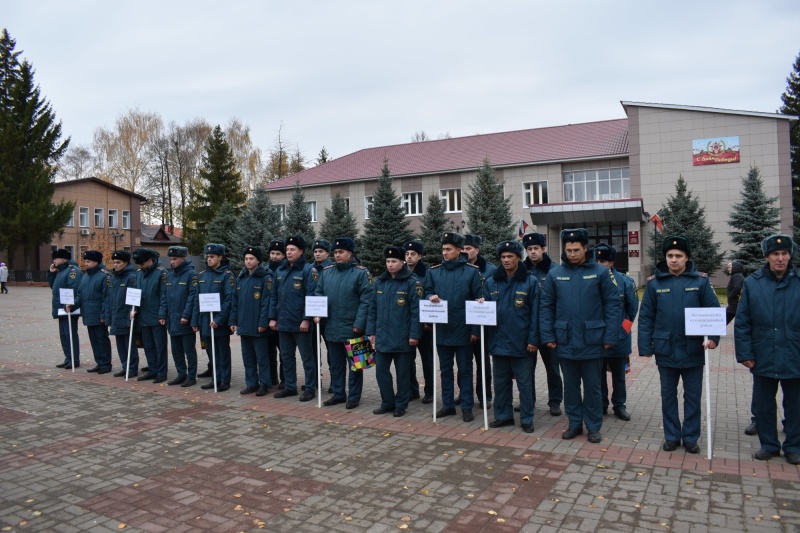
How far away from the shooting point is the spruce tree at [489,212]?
104ft

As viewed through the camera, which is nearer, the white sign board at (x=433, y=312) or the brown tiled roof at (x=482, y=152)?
the white sign board at (x=433, y=312)

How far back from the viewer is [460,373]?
23.6 feet

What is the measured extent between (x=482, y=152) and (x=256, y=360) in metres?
35.3

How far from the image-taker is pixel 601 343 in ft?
19.6

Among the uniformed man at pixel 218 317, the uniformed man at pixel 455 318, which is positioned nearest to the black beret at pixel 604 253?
the uniformed man at pixel 455 318

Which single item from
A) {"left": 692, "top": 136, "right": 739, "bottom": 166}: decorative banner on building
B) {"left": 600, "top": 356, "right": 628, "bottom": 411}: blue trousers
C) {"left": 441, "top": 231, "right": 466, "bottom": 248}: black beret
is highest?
{"left": 692, "top": 136, "right": 739, "bottom": 166}: decorative banner on building

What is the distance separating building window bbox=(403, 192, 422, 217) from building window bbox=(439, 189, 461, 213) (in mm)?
1866

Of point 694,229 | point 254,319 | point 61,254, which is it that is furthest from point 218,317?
point 694,229

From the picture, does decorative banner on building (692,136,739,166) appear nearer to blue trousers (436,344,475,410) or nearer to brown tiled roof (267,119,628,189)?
brown tiled roof (267,119,628,189)

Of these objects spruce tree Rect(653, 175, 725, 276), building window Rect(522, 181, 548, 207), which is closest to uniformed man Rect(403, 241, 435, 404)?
spruce tree Rect(653, 175, 725, 276)

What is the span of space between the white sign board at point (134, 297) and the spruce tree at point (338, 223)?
25215 millimetres

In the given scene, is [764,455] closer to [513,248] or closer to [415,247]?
[513,248]

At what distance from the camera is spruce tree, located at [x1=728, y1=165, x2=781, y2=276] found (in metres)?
29.2

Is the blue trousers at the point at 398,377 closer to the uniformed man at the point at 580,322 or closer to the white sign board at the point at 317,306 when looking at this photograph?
the white sign board at the point at 317,306
